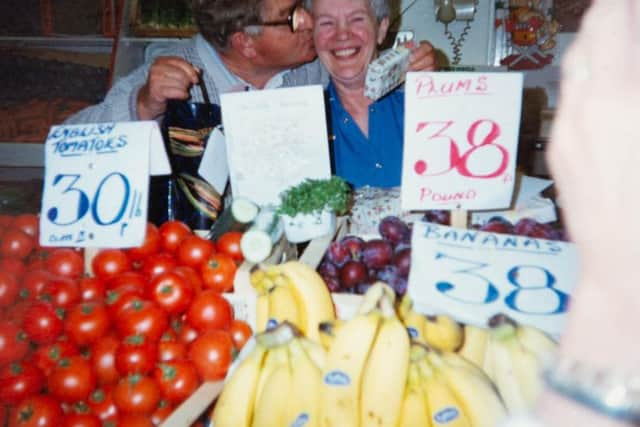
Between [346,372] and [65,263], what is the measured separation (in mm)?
944

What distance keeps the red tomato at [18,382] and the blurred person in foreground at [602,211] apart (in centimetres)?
111

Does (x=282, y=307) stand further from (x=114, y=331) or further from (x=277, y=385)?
(x=114, y=331)

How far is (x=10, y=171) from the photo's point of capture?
4.29m

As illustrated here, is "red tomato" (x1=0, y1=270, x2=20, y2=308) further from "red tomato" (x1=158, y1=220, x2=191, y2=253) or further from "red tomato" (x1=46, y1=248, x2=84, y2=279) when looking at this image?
"red tomato" (x1=158, y1=220, x2=191, y2=253)

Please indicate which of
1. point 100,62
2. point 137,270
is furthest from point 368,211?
point 100,62

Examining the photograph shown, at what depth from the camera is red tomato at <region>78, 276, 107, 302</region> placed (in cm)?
137

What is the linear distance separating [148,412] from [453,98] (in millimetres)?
1006

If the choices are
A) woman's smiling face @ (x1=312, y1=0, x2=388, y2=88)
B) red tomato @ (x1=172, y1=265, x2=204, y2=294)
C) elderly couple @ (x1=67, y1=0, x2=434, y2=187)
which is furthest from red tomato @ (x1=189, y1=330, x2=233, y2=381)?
woman's smiling face @ (x1=312, y1=0, x2=388, y2=88)

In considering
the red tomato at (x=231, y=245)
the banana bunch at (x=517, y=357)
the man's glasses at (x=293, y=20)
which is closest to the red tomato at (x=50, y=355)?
the red tomato at (x=231, y=245)

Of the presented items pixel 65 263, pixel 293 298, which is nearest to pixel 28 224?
pixel 65 263

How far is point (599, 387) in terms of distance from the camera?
0.44 m

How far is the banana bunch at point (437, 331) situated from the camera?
1023mm

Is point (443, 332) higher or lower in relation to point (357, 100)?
lower

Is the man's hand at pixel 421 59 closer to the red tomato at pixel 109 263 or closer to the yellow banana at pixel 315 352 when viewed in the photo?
the red tomato at pixel 109 263
